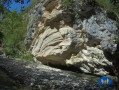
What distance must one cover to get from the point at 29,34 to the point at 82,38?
825cm

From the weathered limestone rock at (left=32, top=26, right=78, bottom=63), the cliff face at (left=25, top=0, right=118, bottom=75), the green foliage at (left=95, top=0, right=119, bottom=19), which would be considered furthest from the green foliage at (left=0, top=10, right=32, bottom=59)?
the green foliage at (left=95, top=0, right=119, bottom=19)

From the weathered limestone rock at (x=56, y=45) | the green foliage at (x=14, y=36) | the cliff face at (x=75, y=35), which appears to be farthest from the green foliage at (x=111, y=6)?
the green foliage at (x=14, y=36)

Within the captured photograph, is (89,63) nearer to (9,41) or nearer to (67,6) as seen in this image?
(67,6)

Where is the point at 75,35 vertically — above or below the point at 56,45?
above

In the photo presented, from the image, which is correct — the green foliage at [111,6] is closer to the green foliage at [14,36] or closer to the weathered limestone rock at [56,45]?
the weathered limestone rock at [56,45]

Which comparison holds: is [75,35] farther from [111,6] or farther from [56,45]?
[111,6]

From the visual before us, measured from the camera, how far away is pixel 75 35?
26.9m

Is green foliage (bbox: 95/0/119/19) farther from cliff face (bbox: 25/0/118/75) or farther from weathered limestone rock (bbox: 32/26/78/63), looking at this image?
weathered limestone rock (bbox: 32/26/78/63)

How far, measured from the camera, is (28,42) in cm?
3322

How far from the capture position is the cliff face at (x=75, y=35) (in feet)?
81.1

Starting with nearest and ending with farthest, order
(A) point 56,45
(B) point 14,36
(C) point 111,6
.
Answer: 1. (C) point 111,6
2. (A) point 56,45
3. (B) point 14,36

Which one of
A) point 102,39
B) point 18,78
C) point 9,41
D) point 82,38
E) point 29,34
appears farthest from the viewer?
point 9,41

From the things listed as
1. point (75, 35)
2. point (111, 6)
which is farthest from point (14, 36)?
point (111, 6)

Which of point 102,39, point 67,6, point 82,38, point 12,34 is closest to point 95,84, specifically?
point 102,39
